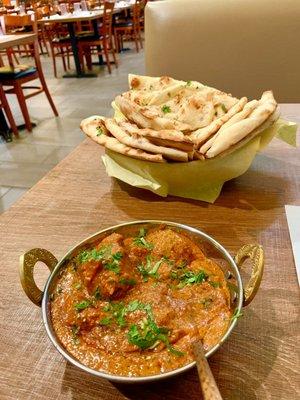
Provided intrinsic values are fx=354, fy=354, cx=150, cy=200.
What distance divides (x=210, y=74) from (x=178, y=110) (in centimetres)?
97

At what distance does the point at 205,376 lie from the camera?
0.36 metres

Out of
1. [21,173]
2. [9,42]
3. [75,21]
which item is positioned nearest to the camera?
[21,173]

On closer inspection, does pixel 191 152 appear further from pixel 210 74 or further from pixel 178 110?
pixel 210 74

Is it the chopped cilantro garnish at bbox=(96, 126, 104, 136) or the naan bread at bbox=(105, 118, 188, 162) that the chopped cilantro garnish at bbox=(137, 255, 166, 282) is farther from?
the chopped cilantro garnish at bbox=(96, 126, 104, 136)

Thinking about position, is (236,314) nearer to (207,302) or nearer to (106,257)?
(207,302)

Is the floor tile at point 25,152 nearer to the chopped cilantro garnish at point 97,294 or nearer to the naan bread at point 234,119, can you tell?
the naan bread at point 234,119

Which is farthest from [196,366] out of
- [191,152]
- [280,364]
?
[191,152]

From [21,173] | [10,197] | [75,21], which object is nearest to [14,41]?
[21,173]

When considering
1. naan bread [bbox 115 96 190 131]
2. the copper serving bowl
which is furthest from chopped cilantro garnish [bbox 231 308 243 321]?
naan bread [bbox 115 96 190 131]

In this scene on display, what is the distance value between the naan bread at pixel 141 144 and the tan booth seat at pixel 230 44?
1.05 m

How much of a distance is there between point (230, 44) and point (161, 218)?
1.25 meters

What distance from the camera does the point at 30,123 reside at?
12.0ft

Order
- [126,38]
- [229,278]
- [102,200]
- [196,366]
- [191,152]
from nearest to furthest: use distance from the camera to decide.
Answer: [196,366], [229,278], [191,152], [102,200], [126,38]

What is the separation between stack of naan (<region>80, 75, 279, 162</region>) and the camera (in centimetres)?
73
